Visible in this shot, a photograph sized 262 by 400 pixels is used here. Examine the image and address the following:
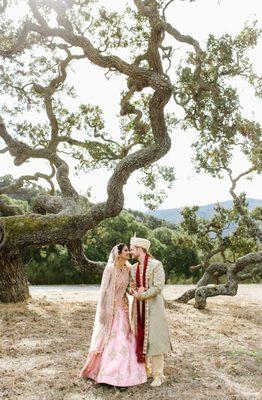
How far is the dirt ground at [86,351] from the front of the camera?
636cm

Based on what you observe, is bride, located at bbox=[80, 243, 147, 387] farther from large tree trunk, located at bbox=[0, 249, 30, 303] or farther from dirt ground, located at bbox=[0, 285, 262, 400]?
large tree trunk, located at bbox=[0, 249, 30, 303]

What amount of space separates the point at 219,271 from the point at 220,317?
101 inches

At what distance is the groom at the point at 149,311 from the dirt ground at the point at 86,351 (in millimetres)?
436

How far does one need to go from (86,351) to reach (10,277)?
18.5ft

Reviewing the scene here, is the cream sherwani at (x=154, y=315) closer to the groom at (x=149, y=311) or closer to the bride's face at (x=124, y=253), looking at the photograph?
the groom at (x=149, y=311)

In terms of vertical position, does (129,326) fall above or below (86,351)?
above

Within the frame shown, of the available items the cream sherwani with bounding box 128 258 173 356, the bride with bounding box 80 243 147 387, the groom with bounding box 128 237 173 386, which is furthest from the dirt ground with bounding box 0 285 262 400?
the cream sherwani with bounding box 128 258 173 356

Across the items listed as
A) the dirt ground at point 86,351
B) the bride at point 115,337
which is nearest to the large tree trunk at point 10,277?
the dirt ground at point 86,351

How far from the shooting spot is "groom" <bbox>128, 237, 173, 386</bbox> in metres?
6.59

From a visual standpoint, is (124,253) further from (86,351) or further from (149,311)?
(86,351)

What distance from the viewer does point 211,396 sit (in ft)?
20.5

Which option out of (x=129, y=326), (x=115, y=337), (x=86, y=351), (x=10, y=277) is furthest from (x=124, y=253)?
(x=10, y=277)

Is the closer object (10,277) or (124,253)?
(124,253)

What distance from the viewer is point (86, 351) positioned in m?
8.49
